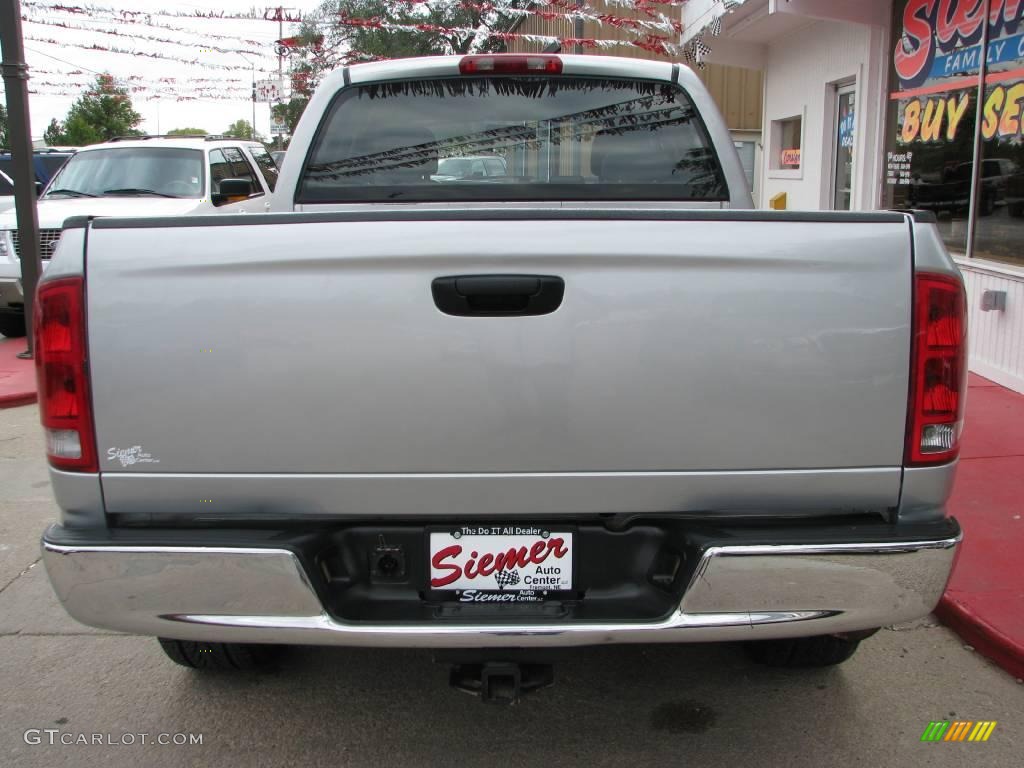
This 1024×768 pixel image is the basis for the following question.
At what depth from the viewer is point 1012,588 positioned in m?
3.73

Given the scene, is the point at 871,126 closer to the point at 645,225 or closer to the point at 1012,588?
the point at 1012,588

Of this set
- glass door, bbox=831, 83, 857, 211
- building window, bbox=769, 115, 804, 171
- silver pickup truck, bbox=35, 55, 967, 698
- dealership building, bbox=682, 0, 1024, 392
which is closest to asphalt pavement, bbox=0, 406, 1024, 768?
silver pickup truck, bbox=35, 55, 967, 698

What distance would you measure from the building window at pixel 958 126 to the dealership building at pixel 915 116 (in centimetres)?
1

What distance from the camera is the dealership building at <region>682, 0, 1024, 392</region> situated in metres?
6.66

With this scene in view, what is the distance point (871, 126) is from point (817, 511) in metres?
7.42

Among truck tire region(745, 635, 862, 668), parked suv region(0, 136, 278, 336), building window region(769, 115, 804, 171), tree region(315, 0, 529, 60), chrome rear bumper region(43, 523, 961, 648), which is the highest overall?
tree region(315, 0, 529, 60)

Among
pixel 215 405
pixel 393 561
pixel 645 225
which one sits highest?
pixel 645 225

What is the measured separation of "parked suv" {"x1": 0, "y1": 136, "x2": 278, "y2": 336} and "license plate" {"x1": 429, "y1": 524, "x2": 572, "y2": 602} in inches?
325

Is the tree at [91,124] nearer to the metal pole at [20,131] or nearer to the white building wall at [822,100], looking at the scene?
the metal pole at [20,131]

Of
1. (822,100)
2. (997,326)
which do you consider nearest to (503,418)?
(997,326)

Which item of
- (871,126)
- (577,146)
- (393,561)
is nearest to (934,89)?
(871,126)

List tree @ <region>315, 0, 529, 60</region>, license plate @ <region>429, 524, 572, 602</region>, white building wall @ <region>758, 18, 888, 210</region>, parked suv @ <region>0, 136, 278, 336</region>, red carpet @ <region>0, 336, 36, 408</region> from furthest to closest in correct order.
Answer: tree @ <region>315, 0, 529, 60</region>, parked suv @ <region>0, 136, 278, 336</region>, white building wall @ <region>758, 18, 888, 210</region>, red carpet @ <region>0, 336, 36, 408</region>, license plate @ <region>429, 524, 572, 602</region>

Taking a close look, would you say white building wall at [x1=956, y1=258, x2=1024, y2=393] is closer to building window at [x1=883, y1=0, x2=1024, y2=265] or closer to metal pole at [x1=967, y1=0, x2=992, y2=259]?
building window at [x1=883, y1=0, x2=1024, y2=265]

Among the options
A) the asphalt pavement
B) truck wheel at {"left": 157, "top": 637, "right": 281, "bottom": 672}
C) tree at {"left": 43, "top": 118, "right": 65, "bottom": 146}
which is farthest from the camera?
tree at {"left": 43, "top": 118, "right": 65, "bottom": 146}
